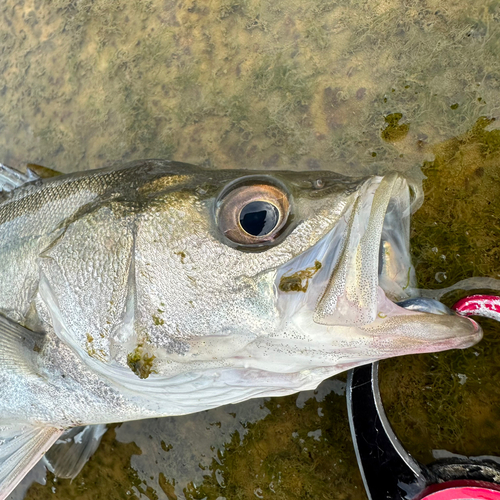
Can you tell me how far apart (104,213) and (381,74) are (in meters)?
1.67

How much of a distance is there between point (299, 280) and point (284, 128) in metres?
1.27

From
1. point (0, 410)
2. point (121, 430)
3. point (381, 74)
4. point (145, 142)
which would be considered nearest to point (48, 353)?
point (0, 410)

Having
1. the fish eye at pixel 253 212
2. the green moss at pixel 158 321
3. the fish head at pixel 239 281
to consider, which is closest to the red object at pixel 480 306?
the fish head at pixel 239 281

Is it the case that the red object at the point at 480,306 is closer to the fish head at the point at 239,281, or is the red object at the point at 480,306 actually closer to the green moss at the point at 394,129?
the fish head at the point at 239,281

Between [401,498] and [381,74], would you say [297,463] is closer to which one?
[401,498]

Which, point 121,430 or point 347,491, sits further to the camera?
point 121,430

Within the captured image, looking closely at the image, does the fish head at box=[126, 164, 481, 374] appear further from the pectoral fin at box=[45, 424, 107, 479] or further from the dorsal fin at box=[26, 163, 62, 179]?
the dorsal fin at box=[26, 163, 62, 179]

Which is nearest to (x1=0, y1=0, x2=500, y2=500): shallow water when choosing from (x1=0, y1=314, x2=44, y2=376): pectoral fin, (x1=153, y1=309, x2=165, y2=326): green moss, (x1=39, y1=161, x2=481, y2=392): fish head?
(x1=39, y1=161, x2=481, y2=392): fish head

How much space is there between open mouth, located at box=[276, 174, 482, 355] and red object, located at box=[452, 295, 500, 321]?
0.41 metres

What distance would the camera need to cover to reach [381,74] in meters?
2.27

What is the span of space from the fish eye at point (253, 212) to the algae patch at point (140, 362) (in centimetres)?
59

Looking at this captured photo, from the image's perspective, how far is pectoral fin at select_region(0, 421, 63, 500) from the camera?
2.07 meters

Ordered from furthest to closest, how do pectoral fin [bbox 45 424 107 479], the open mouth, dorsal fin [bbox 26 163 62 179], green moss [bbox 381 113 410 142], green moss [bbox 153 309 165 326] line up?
dorsal fin [bbox 26 163 62 179], pectoral fin [bbox 45 424 107 479], green moss [bbox 381 113 410 142], green moss [bbox 153 309 165 326], the open mouth

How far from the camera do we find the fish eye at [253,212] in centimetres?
147
